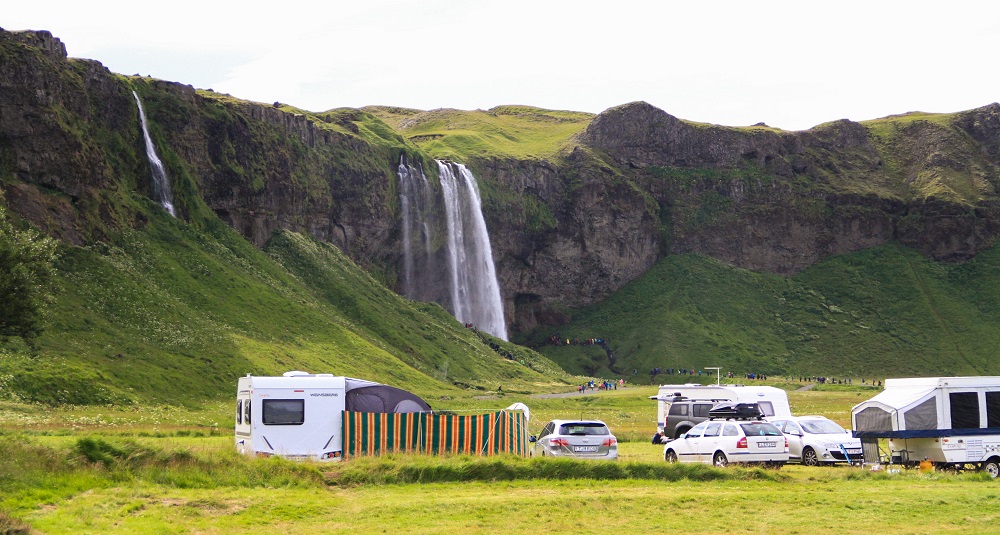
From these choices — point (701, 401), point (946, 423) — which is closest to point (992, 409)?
point (946, 423)

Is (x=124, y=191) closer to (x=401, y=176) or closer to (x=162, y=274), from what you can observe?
(x=162, y=274)

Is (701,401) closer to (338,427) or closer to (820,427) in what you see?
(820,427)

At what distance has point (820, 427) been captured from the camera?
38781 millimetres

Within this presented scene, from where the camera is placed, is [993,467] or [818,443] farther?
[818,443]

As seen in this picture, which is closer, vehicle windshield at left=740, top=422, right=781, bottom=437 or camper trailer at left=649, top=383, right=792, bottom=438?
vehicle windshield at left=740, top=422, right=781, bottom=437

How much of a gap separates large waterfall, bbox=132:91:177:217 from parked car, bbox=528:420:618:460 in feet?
236

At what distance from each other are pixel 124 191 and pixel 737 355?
77.6m

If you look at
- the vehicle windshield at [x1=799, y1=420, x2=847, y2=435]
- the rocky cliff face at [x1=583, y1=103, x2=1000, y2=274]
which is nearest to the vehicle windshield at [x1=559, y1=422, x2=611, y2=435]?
the vehicle windshield at [x1=799, y1=420, x2=847, y2=435]

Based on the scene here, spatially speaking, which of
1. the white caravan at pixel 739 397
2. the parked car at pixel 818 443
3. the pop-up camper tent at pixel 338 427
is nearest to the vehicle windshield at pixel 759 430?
the parked car at pixel 818 443

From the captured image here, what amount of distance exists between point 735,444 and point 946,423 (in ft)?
20.9

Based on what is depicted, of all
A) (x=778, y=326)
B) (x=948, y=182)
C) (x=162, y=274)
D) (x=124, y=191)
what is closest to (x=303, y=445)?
(x=162, y=274)

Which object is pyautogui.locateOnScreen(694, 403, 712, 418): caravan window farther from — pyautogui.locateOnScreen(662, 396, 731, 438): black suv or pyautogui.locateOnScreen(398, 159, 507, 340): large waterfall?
pyautogui.locateOnScreen(398, 159, 507, 340): large waterfall

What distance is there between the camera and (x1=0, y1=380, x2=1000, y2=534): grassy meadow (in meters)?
22.5

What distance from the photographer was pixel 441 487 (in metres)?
27.9
